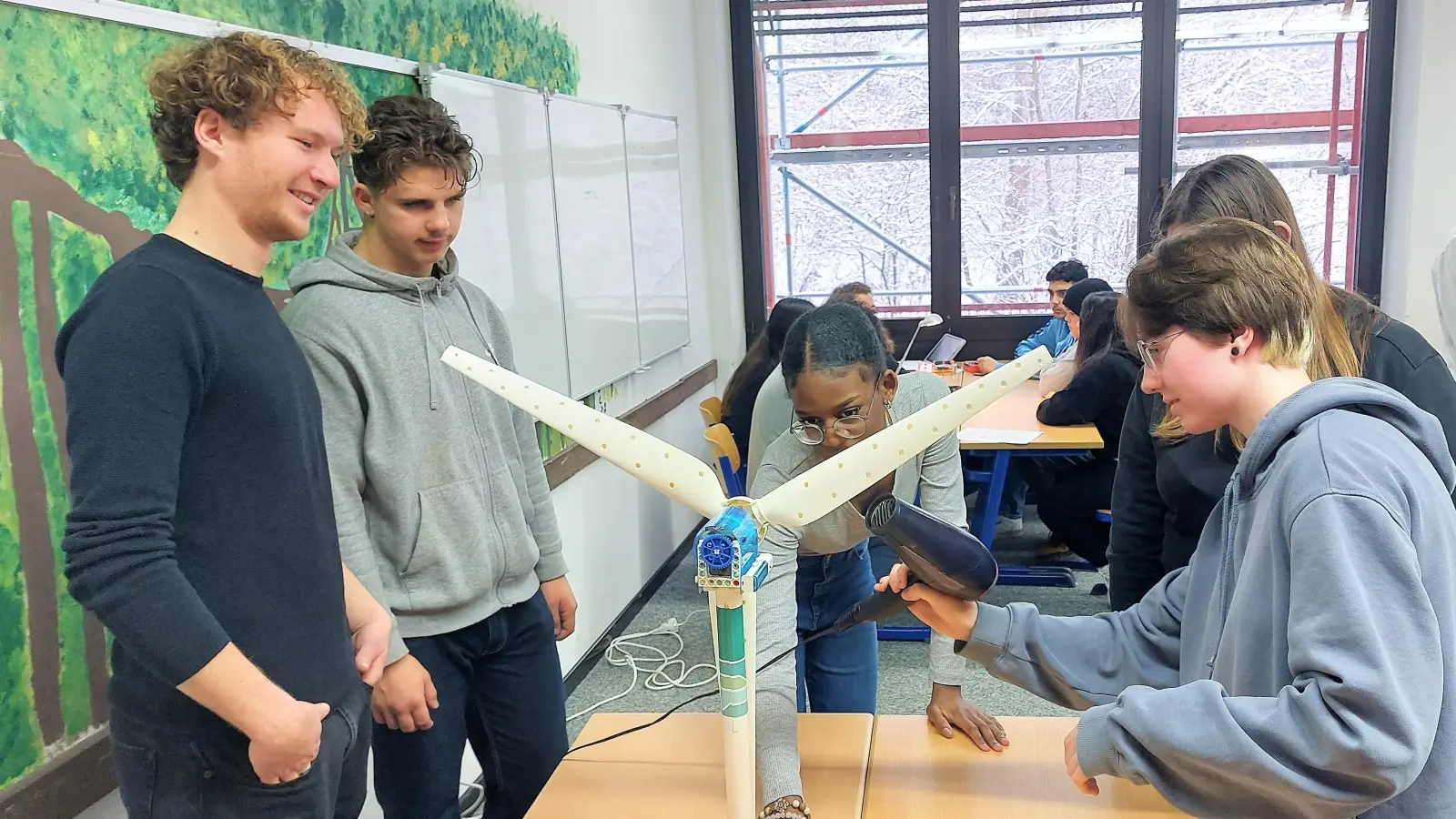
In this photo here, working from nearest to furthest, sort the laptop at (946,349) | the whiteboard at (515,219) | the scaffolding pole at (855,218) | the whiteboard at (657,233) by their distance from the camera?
the whiteboard at (515,219), the whiteboard at (657,233), the laptop at (946,349), the scaffolding pole at (855,218)

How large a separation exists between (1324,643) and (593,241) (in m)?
2.75

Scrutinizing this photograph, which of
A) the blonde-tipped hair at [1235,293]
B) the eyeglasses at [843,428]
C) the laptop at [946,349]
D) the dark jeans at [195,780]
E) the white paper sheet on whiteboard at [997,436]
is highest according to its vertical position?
the blonde-tipped hair at [1235,293]

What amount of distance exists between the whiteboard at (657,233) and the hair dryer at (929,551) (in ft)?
8.81

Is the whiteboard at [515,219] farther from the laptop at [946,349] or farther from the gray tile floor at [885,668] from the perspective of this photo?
the laptop at [946,349]

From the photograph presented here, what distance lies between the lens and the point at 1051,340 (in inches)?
183

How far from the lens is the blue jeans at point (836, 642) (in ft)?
5.92

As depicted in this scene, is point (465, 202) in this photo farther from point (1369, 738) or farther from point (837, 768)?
point (1369, 738)

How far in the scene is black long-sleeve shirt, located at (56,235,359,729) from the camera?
94 cm

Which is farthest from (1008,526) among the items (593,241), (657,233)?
(593,241)

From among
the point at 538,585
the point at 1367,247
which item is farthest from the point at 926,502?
the point at 1367,247

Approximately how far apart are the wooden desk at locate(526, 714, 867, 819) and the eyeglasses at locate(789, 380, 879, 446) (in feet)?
1.40

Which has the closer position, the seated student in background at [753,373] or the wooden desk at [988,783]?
the wooden desk at [988,783]

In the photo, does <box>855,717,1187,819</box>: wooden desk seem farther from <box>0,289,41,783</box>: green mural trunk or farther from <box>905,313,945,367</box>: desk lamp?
<box>905,313,945,367</box>: desk lamp

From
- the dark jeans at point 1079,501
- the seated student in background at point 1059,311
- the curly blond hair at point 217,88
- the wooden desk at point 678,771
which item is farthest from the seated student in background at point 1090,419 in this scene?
the curly blond hair at point 217,88
